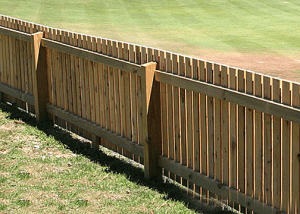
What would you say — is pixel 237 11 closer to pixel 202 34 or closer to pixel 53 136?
pixel 202 34

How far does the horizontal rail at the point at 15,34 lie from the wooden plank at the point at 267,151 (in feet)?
16.0

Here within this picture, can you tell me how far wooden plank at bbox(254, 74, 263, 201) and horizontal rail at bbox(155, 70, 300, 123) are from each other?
0.10 meters

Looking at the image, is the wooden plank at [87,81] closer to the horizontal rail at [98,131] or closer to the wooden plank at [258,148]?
the horizontal rail at [98,131]

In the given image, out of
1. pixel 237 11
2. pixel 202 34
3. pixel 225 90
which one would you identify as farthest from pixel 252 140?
pixel 237 11

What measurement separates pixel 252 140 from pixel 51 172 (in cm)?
275

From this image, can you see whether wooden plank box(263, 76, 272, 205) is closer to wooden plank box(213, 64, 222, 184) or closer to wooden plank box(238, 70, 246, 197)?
wooden plank box(238, 70, 246, 197)

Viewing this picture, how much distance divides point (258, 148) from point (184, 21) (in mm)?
22167

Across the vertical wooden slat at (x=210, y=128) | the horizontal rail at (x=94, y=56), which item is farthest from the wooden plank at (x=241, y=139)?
the horizontal rail at (x=94, y=56)

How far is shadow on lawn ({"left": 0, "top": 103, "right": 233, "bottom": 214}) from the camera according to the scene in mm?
6550

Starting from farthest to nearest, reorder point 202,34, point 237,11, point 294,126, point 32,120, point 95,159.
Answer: point 237,11, point 202,34, point 32,120, point 95,159, point 294,126

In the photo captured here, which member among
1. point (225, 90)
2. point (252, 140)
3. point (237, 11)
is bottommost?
point (237, 11)

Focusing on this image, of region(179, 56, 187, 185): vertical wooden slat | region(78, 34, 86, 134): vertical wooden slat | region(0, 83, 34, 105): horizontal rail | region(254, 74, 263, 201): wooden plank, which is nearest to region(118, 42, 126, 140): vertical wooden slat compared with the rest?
region(78, 34, 86, 134): vertical wooden slat

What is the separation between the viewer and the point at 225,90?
5.86 m

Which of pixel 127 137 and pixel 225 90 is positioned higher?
pixel 225 90
